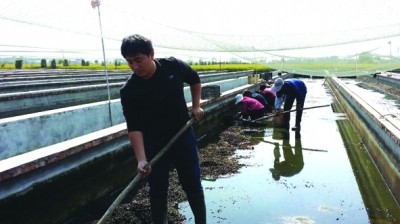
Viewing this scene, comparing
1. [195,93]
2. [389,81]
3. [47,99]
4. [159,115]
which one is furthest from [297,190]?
[389,81]

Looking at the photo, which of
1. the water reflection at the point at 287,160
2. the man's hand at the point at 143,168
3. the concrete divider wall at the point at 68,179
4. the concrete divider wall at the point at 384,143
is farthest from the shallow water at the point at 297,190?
the man's hand at the point at 143,168

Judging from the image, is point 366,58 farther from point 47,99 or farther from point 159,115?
point 159,115

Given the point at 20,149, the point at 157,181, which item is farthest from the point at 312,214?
the point at 20,149

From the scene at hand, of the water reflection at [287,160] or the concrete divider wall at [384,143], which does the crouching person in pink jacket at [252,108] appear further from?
the concrete divider wall at [384,143]

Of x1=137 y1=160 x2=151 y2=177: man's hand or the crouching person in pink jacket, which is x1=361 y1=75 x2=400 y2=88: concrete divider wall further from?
x1=137 y1=160 x2=151 y2=177: man's hand

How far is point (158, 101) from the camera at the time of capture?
2322mm

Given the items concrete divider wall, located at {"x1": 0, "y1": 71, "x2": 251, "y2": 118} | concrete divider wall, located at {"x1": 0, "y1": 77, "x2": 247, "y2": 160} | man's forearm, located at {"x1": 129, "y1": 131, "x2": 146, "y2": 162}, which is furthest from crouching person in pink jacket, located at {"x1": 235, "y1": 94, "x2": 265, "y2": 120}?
man's forearm, located at {"x1": 129, "y1": 131, "x2": 146, "y2": 162}

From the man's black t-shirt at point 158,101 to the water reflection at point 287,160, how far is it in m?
2.58

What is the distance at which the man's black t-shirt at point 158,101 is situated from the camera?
90.7 inches

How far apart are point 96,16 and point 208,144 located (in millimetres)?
2968

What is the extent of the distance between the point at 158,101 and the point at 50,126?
2.41 metres

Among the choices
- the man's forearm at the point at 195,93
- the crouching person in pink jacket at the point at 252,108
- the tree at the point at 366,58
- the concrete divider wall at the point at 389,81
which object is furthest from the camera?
the concrete divider wall at the point at 389,81

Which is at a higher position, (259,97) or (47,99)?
(47,99)

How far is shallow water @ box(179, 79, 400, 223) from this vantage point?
136 inches
